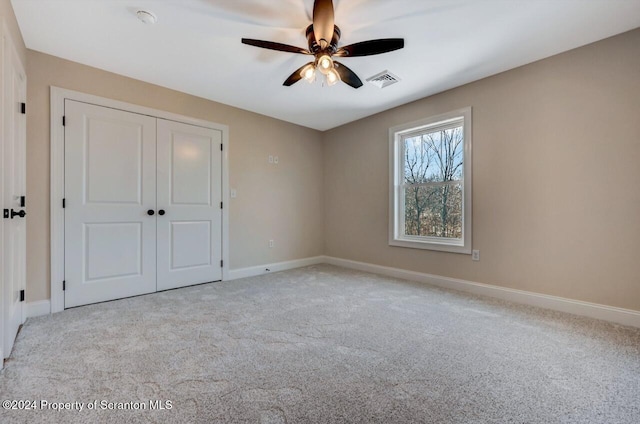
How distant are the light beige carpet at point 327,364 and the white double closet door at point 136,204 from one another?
430 millimetres

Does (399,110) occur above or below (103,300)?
above

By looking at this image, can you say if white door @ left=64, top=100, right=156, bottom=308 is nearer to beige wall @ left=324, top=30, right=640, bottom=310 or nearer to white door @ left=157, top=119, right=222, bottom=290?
white door @ left=157, top=119, right=222, bottom=290

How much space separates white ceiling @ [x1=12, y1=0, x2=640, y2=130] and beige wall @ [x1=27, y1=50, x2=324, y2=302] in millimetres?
185

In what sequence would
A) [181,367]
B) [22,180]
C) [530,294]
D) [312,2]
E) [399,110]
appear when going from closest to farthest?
[181,367]
[312,2]
[22,180]
[530,294]
[399,110]

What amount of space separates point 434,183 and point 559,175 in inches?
50.7

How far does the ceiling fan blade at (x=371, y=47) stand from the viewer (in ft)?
6.69

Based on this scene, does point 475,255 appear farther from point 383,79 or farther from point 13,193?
point 13,193

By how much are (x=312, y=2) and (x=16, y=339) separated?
330 centimetres

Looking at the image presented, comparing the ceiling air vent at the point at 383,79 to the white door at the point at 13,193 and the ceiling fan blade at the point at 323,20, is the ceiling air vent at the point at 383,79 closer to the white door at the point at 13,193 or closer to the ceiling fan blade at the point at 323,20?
the ceiling fan blade at the point at 323,20

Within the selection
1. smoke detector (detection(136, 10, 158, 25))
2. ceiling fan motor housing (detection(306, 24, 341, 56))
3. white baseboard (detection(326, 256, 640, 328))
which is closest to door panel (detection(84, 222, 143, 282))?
smoke detector (detection(136, 10, 158, 25))

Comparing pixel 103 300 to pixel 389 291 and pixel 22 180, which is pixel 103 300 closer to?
pixel 22 180

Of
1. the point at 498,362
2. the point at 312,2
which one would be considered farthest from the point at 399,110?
the point at 498,362

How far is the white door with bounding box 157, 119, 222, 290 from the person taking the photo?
3301 mm

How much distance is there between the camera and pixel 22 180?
2.38m
